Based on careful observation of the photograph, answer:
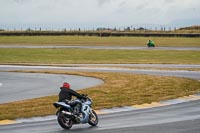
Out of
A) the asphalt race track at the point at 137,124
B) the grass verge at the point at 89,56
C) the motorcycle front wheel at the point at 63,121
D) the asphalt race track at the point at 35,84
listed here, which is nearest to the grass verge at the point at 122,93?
the asphalt race track at the point at 35,84

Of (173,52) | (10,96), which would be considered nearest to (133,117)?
(10,96)

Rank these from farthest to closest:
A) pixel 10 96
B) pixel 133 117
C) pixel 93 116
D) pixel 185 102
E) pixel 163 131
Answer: pixel 10 96, pixel 185 102, pixel 133 117, pixel 93 116, pixel 163 131

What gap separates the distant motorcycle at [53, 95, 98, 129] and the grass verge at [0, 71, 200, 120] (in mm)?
3237

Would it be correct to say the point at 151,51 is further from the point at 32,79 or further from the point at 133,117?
the point at 133,117

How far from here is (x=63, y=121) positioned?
1477 cm

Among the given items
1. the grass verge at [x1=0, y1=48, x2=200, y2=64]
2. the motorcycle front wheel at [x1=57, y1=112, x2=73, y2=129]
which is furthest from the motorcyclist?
the grass verge at [x1=0, y1=48, x2=200, y2=64]

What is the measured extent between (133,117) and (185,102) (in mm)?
5274

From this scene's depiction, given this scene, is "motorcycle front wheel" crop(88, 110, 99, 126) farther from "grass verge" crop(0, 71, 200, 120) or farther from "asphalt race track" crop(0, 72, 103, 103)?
"asphalt race track" crop(0, 72, 103, 103)

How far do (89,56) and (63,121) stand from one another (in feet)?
152

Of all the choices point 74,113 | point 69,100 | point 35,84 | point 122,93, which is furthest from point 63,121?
point 35,84

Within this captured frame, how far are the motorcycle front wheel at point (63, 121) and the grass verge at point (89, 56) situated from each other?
39269 millimetres

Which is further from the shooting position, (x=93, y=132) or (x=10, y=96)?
(x=10, y=96)

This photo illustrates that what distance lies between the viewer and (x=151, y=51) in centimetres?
6619

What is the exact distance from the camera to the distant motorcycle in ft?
48.5
